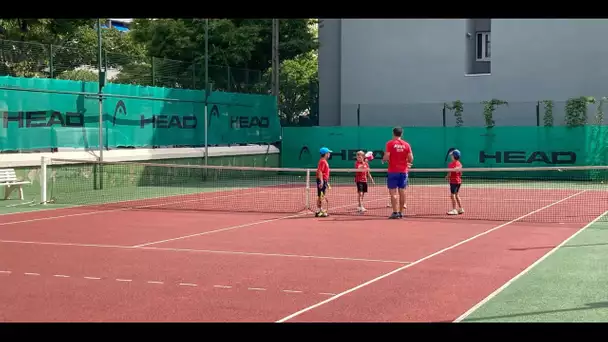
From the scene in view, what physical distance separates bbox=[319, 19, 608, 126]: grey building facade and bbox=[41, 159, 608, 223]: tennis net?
3836 mm

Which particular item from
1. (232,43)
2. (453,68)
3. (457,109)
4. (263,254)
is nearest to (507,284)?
(263,254)

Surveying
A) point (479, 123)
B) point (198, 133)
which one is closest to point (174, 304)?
point (198, 133)

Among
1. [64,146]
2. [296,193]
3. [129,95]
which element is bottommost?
[296,193]

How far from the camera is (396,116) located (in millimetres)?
32094

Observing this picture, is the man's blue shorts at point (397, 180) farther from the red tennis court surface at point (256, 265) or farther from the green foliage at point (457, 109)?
the green foliage at point (457, 109)

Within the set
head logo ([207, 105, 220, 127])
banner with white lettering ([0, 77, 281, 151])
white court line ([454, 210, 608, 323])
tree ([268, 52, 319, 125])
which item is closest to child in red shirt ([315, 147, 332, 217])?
white court line ([454, 210, 608, 323])

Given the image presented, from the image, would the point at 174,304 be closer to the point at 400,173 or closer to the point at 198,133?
the point at 400,173

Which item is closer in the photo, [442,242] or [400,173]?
[442,242]

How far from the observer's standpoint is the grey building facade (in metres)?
29.2

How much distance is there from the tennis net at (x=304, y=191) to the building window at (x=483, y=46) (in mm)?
6388

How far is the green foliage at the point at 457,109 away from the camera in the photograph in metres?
30.0

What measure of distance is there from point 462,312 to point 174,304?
2.48 m

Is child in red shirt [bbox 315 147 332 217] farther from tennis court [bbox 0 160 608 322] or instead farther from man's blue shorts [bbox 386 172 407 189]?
man's blue shorts [bbox 386 172 407 189]

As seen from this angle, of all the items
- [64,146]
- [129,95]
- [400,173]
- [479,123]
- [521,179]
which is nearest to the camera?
[400,173]
